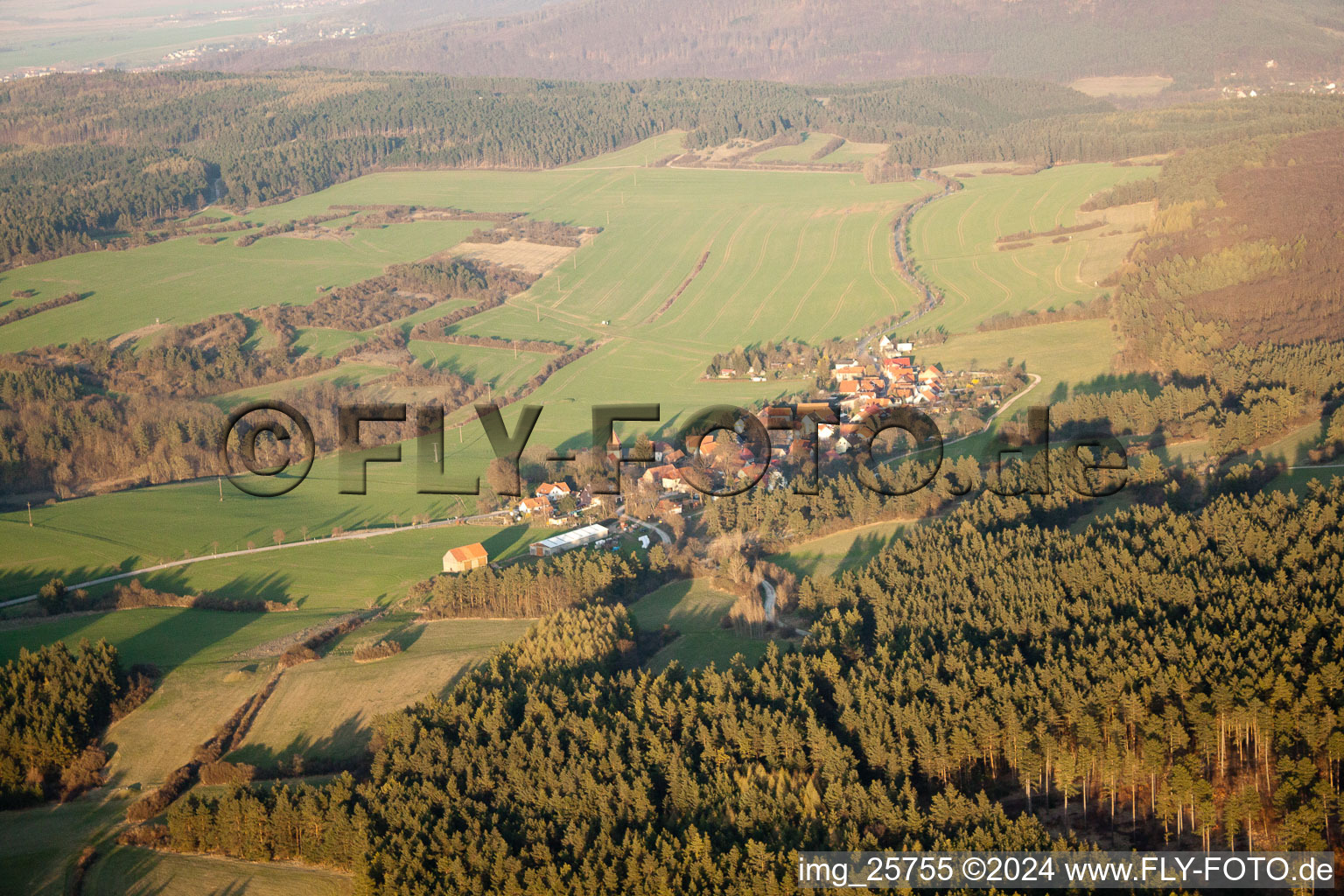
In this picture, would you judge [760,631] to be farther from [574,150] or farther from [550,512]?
[574,150]

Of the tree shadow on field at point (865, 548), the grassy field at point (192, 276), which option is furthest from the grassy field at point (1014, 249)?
the grassy field at point (192, 276)

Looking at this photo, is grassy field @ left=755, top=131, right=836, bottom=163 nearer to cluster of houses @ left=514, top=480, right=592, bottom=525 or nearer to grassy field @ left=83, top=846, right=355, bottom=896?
cluster of houses @ left=514, top=480, right=592, bottom=525

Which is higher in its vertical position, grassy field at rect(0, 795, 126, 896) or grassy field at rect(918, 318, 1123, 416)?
grassy field at rect(918, 318, 1123, 416)

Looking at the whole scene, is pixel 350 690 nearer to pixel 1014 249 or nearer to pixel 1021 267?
pixel 1021 267

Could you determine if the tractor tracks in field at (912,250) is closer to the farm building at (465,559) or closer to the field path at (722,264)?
the field path at (722,264)

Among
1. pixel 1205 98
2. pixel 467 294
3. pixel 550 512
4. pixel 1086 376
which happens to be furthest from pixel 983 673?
pixel 1205 98

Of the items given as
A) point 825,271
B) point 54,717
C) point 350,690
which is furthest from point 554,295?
point 54,717

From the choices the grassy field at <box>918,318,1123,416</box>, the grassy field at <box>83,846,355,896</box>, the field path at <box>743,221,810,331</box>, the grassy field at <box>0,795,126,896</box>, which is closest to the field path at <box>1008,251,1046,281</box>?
the grassy field at <box>918,318,1123,416</box>
